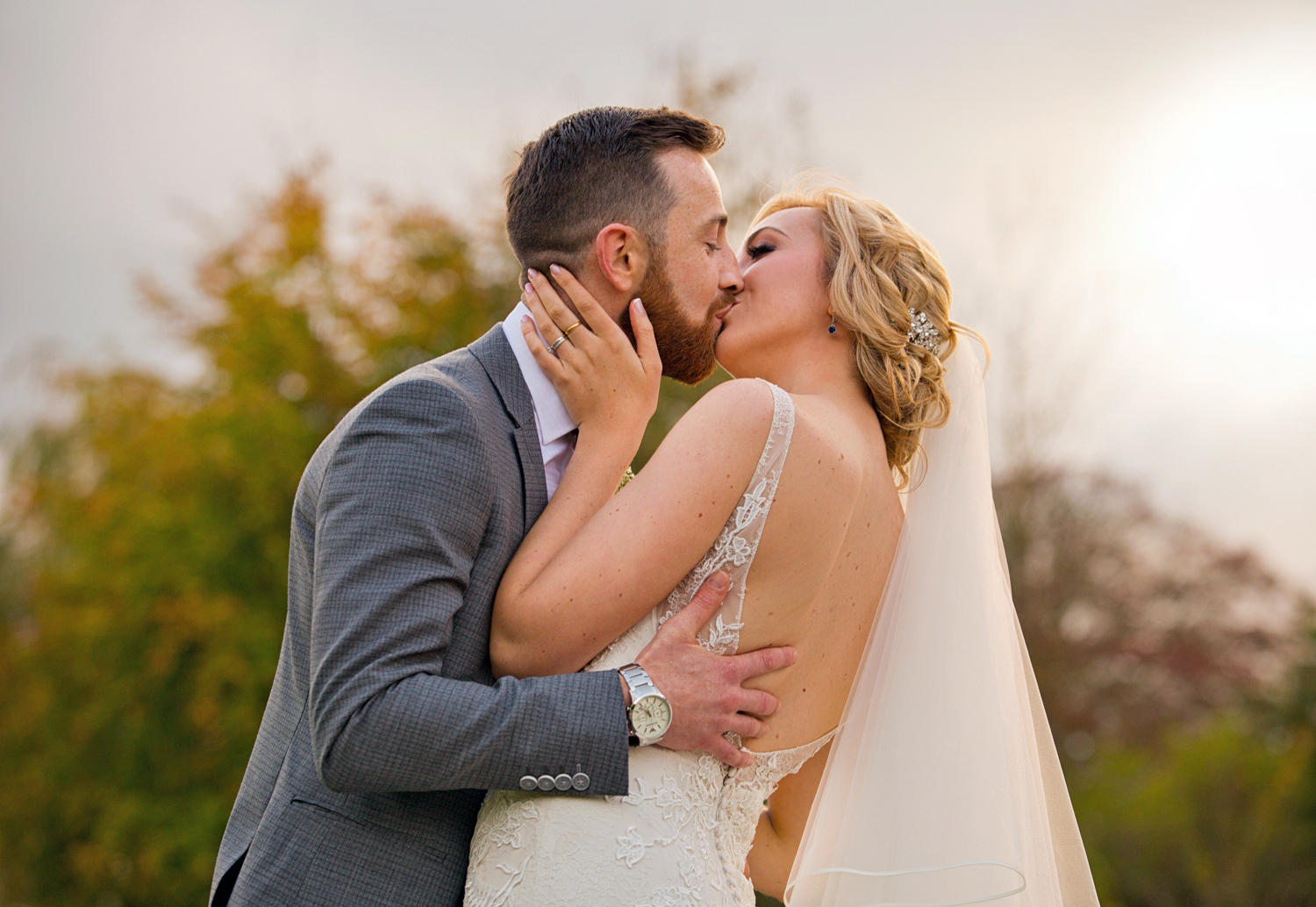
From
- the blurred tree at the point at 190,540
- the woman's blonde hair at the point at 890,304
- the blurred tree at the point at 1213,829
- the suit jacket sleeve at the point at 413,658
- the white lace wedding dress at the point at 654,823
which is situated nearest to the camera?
the suit jacket sleeve at the point at 413,658

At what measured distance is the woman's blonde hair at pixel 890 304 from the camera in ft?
8.02

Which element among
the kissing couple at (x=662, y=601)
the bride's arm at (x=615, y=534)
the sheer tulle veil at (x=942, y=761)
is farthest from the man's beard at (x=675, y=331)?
the sheer tulle veil at (x=942, y=761)

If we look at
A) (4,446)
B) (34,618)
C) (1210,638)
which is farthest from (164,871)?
(1210,638)

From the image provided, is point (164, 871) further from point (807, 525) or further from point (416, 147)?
point (807, 525)

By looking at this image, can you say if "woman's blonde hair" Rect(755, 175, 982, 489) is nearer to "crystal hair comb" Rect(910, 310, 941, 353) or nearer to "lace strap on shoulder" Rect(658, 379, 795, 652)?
"crystal hair comb" Rect(910, 310, 941, 353)

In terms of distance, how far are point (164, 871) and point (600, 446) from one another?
1071 cm

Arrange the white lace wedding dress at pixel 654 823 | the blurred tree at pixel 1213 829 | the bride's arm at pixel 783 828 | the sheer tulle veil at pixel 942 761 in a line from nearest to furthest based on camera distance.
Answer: the white lace wedding dress at pixel 654 823, the sheer tulle veil at pixel 942 761, the bride's arm at pixel 783 828, the blurred tree at pixel 1213 829

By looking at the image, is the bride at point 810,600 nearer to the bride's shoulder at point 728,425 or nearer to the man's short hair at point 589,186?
the bride's shoulder at point 728,425

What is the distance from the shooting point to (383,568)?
171 cm

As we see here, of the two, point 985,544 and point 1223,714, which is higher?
point 985,544

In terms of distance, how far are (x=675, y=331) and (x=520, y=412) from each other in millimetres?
582

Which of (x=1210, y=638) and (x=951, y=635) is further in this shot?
(x=1210, y=638)

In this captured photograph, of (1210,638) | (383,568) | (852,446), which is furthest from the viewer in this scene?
(1210,638)

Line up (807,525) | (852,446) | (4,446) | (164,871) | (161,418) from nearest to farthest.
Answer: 1. (807,525)
2. (852,446)
3. (164,871)
4. (161,418)
5. (4,446)
